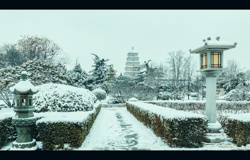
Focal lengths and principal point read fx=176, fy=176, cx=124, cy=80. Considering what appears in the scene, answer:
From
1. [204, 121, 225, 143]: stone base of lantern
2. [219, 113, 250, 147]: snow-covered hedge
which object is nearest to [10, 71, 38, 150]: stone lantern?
[204, 121, 225, 143]: stone base of lantern

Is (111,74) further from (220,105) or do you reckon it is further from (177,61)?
(220,105)

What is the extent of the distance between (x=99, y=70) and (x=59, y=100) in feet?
77.2

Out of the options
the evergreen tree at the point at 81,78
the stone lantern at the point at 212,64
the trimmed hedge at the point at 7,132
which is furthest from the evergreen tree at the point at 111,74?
the trimmed hedge at the point at 7,132

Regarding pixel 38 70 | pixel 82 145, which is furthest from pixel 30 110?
pixel 38 70

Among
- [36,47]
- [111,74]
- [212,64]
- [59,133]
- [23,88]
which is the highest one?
[36,47]

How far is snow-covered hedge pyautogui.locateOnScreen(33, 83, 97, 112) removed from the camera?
27.1 ft

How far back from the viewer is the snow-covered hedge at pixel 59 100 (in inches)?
325

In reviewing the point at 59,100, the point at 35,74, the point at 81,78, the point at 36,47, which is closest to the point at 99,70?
the point at 81,78

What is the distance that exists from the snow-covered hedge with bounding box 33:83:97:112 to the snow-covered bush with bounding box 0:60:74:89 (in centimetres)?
636

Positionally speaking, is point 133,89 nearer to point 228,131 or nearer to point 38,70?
point 38,70

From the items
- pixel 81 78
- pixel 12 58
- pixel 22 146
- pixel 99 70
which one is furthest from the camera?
pixel 99 70

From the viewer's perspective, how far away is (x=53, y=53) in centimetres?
2552

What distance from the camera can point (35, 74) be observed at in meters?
15.2

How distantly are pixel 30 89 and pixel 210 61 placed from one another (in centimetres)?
665
